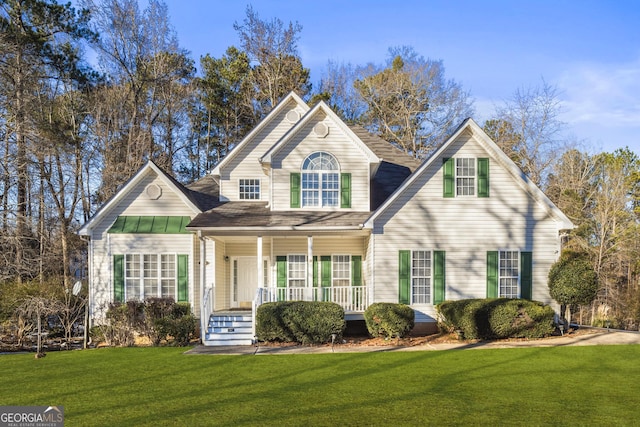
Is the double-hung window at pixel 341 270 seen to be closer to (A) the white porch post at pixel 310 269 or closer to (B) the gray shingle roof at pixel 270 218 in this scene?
(A) the white porch post at pixel 310 269

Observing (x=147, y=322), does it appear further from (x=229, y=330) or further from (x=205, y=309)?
(x=229, y=330)

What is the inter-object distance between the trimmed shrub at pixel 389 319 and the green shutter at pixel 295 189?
459 cm

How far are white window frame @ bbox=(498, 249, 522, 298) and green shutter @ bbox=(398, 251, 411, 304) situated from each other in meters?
2.87

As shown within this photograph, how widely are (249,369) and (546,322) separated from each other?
902 centimetres

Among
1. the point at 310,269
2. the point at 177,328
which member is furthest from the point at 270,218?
the point at 177,328

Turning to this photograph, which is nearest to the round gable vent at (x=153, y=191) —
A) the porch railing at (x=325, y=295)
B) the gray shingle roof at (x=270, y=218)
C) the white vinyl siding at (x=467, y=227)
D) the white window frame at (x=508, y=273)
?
the gray shingle roof at (x=270, y=218)

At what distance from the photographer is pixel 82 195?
2798 cm

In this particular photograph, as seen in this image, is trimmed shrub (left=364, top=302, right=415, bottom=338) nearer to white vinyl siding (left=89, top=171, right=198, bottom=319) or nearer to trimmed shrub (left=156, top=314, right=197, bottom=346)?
trimmed shrub (left=156, top=314, right=197, bottom=346)

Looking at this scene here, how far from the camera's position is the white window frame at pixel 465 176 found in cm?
1667

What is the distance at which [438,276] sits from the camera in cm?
1645

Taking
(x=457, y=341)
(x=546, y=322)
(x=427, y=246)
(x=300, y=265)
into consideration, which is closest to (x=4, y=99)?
(x=300, y=265)

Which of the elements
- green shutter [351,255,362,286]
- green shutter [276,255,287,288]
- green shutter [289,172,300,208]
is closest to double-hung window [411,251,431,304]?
green shutter [351,255,362,286]

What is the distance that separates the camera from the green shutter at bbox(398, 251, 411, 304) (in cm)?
1636

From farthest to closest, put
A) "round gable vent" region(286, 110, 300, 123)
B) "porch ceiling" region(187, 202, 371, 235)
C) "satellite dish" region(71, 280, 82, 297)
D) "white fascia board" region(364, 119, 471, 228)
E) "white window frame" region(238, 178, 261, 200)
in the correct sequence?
1. "round gable vent" region(286, 110, 300, 123)
2. "white window frame" region(238, 178, 261, 200)
3. "porch ceiling" region(187, 202, 371, 235)
4. "white fascia board" region(364, 119, 471, 228)
5. "satellite dish" region(71, 280, 82, 297)
